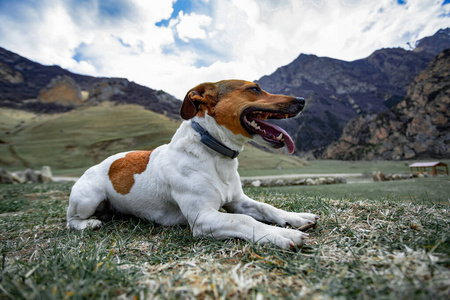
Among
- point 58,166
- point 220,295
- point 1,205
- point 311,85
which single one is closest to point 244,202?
point 220,295

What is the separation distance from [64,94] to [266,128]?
106 metres

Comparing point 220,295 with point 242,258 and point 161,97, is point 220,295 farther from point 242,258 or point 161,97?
point 161,97

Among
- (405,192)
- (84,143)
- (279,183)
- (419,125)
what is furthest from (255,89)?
(84,143)

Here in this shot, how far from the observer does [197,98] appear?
2.12 metres

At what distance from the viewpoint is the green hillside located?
25.5 m

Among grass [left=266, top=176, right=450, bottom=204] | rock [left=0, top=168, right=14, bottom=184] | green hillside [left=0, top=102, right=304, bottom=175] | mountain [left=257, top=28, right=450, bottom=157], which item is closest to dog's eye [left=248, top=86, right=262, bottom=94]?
grass [left=266, top=176, right=450, bottom=204]

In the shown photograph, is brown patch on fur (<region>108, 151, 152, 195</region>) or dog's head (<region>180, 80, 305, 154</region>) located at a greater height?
dog's head (<region>180, 80, 305, 154</region>)

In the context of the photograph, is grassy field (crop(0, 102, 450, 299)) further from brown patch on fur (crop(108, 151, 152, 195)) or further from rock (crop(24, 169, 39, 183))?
rock (crop(24, 169, 39, 183))

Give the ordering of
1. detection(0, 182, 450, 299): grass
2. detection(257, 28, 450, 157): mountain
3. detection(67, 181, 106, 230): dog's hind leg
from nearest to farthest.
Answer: detection(0, 182, 450, 299): grass → detection(67, 181, 106, 230): dog's hind leg → detection(257, 28, 450, 157): mountain

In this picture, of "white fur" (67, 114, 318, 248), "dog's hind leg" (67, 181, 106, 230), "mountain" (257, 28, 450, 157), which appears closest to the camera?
"white fur" (67, 114, 318, 248)

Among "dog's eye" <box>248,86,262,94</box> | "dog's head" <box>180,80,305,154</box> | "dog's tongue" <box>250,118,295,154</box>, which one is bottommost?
"dog's tongue" <box>250,118,295,154</box>

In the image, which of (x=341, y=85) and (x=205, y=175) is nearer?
(x=205, y=175)

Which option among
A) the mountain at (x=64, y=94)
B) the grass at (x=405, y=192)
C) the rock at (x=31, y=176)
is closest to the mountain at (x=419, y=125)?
the grass at (x=405, y=192)

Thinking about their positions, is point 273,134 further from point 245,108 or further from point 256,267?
point 256,267
